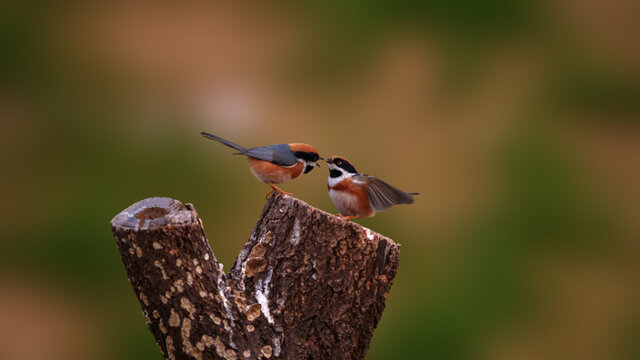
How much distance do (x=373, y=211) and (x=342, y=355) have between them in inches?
24.5

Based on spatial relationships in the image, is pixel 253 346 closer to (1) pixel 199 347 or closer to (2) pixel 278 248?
(1) pixel 199 347

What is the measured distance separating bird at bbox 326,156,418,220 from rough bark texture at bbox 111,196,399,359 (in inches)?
8.4

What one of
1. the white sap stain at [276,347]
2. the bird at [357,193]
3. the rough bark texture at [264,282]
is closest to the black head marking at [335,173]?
the bird at [357,193]

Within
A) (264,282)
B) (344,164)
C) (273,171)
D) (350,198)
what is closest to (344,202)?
(350,198)

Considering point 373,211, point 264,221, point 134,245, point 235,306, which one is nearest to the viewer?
point 134,245

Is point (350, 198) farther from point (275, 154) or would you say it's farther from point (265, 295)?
point (265, 295)

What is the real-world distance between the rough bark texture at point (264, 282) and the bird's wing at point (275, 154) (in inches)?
8.7

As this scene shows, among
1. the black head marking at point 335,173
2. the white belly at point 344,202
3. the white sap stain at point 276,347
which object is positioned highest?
the black head marking at point 335,173

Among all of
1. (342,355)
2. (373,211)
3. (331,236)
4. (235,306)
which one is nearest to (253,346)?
(235,306)

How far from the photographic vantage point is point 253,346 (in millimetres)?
2084

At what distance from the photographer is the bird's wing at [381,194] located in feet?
7.62

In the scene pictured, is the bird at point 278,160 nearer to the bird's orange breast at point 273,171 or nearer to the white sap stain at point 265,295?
the bird's orange breast at point 273,171

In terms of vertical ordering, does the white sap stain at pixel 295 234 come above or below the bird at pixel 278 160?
below

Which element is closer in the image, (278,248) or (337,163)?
(278,248)
